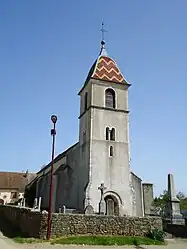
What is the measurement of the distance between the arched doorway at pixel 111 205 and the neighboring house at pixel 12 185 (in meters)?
27.1

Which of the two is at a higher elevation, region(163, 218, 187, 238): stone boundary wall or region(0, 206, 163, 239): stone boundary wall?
region(0, 206, 163, 239): stone boundary wall

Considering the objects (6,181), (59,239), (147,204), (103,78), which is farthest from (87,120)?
(6,181)

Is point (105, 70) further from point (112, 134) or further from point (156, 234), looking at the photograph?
point (156, 234)

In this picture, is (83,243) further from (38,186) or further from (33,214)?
(38,186)

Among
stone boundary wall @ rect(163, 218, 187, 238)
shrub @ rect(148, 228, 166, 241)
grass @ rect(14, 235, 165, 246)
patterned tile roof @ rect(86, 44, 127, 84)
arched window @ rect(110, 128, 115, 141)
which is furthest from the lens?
patterned tile roof @ rect(86, 44, 127, 84)

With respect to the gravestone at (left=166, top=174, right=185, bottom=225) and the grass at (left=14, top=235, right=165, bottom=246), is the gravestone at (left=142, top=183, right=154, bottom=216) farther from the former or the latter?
the grass at (left=14, top=235, right=165, bottom=246)

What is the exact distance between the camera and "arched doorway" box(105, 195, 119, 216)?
23569 millimetres

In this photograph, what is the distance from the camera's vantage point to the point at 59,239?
13055 mm

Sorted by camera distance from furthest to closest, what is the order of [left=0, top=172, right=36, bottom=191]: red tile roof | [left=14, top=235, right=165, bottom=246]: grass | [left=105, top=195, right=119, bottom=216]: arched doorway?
1. [left=0, top=172, right=36, bottom=191]: red tile roof
2. [left=105, top=195, right=119, bottom=216]: arched doorway
3. [left=14, top=235, right=165, bottom=246]: grass

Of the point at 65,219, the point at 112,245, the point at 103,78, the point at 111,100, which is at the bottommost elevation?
the point at 112,245

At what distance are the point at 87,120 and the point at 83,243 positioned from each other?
48.2ft

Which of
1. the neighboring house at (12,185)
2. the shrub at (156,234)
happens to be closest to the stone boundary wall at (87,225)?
the shrub at (156,234)

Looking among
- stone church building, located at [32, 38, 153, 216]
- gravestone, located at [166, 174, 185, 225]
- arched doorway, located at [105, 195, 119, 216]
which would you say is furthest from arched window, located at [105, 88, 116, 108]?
gravestone, located at [166, 174, 185, 225]

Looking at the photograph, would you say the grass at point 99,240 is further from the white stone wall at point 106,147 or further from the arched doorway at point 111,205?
the arched doorway at point 111,205
